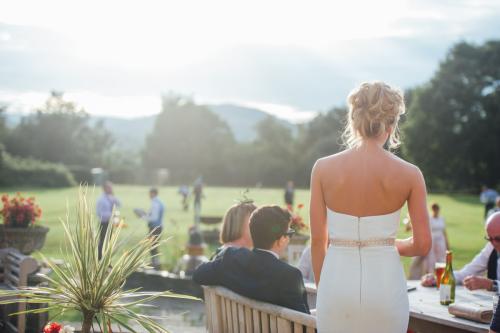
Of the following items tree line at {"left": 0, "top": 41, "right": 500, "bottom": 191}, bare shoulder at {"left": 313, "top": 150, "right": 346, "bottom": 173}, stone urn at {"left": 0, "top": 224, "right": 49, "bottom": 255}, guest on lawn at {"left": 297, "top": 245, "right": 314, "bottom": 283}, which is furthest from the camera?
tree line at {"left": 0, "top": 41, "right": 500, "bottom": 191}

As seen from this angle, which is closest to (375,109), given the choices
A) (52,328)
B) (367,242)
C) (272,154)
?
→ (367,242)

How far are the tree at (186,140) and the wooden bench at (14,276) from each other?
228ft

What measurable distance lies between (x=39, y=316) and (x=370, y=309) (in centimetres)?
468

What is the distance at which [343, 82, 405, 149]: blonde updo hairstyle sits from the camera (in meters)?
2.87

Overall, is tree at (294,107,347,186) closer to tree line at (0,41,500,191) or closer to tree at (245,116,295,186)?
tree line at (0,41,500,191)

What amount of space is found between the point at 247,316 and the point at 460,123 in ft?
179

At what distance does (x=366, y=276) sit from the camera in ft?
9.51

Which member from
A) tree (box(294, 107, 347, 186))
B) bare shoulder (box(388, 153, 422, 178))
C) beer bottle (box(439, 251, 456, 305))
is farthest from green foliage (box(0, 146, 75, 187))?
bare shoulder (box(388, 153, 422, 178))

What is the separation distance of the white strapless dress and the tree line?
36702 mm

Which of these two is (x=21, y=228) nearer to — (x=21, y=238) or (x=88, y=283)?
(x=21, y=238)

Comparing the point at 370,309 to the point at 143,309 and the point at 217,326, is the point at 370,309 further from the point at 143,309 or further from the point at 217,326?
the point at 143,309

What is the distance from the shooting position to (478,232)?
77.1 feet

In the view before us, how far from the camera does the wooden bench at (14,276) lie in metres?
5.48

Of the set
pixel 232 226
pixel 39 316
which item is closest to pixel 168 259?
pixel 39 316
